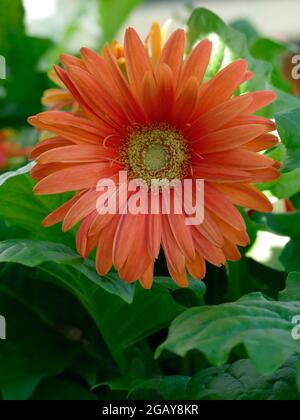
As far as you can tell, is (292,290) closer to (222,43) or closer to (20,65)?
(222,43)

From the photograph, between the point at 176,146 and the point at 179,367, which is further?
the point at 179,367

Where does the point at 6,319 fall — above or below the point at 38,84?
below

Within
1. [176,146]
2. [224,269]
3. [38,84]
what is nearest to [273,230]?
[224,269]

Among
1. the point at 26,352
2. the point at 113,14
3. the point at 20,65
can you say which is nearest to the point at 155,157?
the point at 26,352

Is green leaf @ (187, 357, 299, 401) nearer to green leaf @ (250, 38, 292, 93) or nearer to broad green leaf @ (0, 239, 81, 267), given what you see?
broad green leaf @ (0, 239, 81, 267)

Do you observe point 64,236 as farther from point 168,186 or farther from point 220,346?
point 220,346

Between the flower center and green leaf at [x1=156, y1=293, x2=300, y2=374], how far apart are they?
0.36 ft

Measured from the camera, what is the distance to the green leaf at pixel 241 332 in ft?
1.38

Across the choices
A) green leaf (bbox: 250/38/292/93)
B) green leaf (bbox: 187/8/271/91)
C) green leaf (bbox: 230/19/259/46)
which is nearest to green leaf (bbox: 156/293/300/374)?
green leaf (bbox: 187/8/271/91)

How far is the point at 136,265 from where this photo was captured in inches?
19.2

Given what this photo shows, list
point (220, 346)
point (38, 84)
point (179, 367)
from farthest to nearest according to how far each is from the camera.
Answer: point (38, 84) < point (179, 367) < point (220, 346)

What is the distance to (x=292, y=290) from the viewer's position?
0.52 meters

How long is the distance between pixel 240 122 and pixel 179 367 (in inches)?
9.4

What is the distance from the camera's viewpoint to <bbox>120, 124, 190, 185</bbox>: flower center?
54 centimetres
